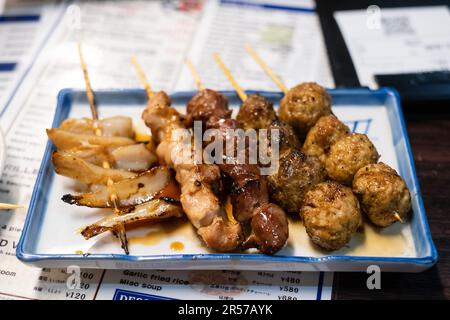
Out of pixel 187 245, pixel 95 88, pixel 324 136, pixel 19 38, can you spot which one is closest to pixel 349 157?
pixel 324 136

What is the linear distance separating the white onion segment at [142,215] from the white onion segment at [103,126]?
728 millimetres

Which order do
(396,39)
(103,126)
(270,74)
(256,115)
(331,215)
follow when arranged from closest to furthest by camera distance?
(331,215) → (256,115) → (103,126) → (270,74) → (396,39)

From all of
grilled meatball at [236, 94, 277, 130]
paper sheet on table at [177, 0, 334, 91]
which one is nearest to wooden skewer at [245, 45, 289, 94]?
paper sheet on table at [177, 0, 334, 91]

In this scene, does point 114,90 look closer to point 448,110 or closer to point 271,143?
point 271,143

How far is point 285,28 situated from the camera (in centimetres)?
486

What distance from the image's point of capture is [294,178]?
2.72m

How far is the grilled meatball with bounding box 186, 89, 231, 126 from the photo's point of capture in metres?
3.15

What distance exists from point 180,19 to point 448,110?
110 inches

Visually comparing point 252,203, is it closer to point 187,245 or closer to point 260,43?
point 187,245

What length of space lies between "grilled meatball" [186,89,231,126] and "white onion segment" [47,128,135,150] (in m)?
0.53

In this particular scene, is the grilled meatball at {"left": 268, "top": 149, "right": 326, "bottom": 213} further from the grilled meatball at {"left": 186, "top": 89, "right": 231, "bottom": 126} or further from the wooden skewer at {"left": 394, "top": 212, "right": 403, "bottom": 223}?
the grilled meatball at {"left": 186, "top": 89, "right": 231, "bottom": 126}

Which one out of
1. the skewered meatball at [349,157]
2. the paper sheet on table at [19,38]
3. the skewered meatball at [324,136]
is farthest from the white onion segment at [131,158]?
the paper sheet on table at [19,38]

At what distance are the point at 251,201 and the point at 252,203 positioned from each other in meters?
0.01

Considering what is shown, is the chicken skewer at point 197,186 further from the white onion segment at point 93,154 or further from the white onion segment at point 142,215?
the white onion segment at point 93,154
